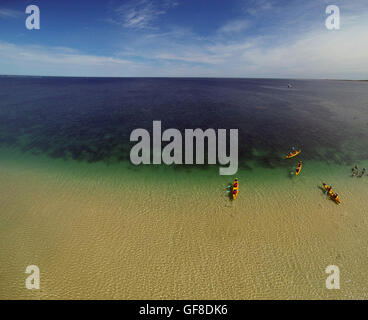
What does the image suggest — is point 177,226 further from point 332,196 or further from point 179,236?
point 332,196

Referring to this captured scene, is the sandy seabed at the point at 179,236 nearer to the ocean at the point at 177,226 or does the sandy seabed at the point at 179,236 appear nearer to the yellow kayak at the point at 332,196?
the ocean at the point at 177,226

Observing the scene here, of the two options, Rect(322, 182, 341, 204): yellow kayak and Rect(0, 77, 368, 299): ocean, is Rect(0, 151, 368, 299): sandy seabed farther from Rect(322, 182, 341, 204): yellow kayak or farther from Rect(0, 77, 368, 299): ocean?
Rect(322, 182, 341, 204): yellow kayak

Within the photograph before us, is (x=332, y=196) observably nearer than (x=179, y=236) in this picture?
No

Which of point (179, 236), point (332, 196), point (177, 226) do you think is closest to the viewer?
point (179, 236)

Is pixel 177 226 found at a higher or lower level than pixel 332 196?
lower

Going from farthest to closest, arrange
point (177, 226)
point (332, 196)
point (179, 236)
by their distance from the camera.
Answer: point (332, 196) → point (177, 226) → point (179, 236)

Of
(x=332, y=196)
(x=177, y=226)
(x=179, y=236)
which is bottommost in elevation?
(x=179, y=236)

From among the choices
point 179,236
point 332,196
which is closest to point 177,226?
point 179,236

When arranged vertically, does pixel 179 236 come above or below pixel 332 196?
below

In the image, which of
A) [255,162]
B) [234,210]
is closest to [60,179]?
[234,210]

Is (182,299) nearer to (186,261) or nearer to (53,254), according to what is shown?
(186,261)
